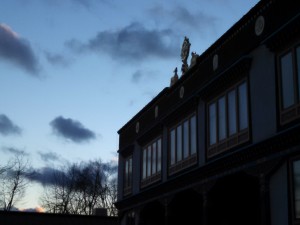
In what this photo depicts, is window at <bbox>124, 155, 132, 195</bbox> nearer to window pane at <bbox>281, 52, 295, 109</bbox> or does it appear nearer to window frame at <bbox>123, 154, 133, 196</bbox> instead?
window frame at <bbox>123, 154, 133, 196</bbox>

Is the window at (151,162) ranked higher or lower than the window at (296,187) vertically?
higher

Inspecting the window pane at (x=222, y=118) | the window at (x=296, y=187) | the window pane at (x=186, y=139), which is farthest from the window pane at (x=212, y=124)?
the window at (x=296, y=187)

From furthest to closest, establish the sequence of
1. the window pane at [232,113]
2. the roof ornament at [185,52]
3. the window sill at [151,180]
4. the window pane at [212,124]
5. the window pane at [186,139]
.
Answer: the window sill at [151,180], the roof ornament at [185,52], the window pane at [186,139], the window pane at [212,124], the window pane at [232,113]

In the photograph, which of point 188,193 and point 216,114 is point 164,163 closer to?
point 188,193

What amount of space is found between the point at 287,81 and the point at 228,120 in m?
4.69

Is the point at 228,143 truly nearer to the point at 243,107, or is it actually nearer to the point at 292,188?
the point at 243,107

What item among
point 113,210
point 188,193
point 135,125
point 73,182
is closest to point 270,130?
point 188,193

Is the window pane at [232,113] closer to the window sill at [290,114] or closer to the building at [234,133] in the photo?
the building at [234,133]

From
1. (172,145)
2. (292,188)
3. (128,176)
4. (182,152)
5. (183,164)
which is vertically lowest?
(292,188)

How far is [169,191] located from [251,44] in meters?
10.7

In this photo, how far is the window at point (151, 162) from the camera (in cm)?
3328

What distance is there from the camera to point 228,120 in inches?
947

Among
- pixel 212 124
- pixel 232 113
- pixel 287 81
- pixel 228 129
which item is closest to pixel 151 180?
pixel 212 124

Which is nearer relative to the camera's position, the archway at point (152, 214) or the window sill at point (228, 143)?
the window sill at point (228, 143)
